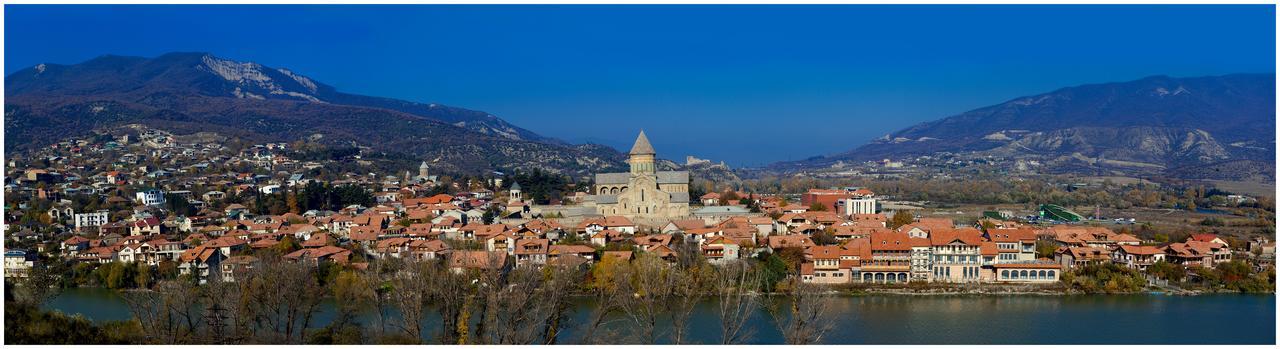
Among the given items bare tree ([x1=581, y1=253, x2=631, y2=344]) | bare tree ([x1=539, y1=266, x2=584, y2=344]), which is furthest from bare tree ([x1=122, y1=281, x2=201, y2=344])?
bare tree ([x1=581, y1=253, x2=631, y2=344])

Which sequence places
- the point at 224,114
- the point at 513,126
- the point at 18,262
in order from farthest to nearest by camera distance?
the point at 513,126 → the point at 224,114 → the point at 18,262

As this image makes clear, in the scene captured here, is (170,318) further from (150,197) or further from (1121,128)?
(1121,128)

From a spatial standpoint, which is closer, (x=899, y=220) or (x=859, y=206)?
(x=899, y=220)

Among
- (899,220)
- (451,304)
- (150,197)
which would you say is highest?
(150,197)

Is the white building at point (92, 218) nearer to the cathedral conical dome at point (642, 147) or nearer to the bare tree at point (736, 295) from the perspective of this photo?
the cathedral conical dome at point (642, 147)

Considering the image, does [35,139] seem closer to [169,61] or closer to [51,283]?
→ [51,283]

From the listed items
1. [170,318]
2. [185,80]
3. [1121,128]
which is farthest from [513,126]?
[170,318]

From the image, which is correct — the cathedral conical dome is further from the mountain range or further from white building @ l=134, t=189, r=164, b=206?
the mountain range

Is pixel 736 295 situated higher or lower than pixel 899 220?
lower
